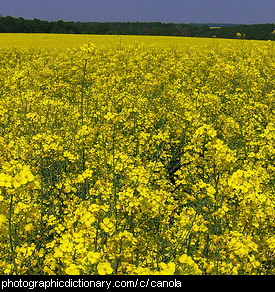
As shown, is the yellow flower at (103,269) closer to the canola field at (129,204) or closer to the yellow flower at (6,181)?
the canola field at (129,204)

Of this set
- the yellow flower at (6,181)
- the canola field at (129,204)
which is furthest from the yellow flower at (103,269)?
the yellow flower at (6,181)

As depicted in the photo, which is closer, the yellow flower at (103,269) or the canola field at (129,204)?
the yellow flower at (103,269)

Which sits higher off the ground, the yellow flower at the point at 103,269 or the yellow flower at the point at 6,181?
the yellow flower at the point at 6,181

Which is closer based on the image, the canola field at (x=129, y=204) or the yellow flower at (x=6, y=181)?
the yellow flower at (x=6, y=181)

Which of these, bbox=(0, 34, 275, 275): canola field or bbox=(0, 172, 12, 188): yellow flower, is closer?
bbox=(0, 172, 12, 188): yellow flower

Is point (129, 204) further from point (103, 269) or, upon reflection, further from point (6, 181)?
point (6, 181)

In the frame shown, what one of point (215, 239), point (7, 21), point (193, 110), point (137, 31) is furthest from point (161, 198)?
point (137, 31)

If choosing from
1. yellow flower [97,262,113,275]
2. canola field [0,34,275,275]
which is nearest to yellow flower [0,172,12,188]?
canola field [0,34,275,275]

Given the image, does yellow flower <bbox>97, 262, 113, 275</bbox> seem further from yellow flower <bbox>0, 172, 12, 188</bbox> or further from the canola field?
yellow flower <bbox>0, 172, 12, 188</bbox>

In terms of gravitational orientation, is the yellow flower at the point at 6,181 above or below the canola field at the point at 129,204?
above

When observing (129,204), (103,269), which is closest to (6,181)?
(103,269)

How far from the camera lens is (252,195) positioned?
2500 mm

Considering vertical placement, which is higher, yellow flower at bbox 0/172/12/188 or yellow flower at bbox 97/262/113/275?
yellow flower at bbox 0/172/12/188

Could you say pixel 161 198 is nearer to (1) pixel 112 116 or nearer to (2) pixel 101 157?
(1) pixel 112 116
